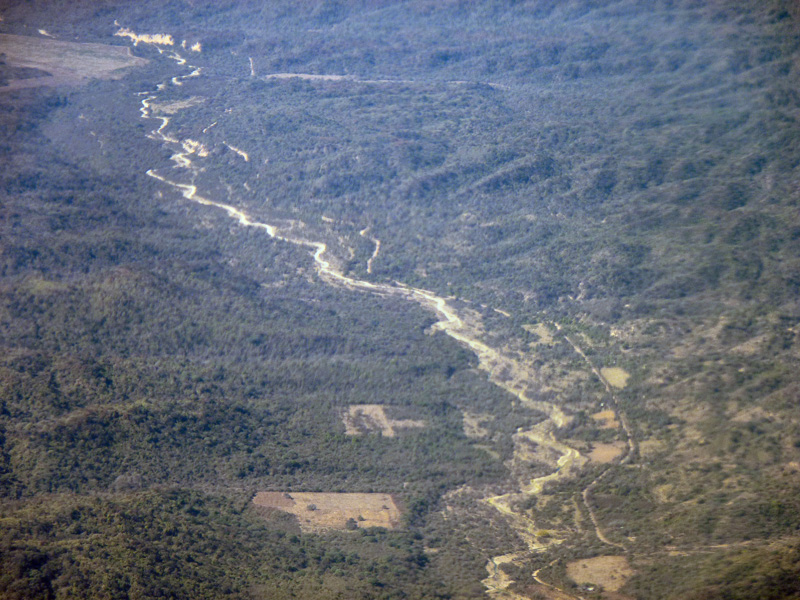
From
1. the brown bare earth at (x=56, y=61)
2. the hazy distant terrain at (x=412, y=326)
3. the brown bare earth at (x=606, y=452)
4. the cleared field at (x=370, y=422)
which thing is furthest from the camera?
the brown bare earth at (x=56, y=61)

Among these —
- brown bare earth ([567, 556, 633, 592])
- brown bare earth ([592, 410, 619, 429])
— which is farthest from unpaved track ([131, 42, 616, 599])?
brown bare earth ([592, 410, 619, 429])

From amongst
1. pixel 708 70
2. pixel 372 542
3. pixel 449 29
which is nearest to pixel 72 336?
pixel 372 542

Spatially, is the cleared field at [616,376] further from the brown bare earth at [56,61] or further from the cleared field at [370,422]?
the brown bare earth at [56,61]

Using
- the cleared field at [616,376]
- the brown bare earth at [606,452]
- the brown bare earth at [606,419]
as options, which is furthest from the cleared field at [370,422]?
the cleared field at [616,376]

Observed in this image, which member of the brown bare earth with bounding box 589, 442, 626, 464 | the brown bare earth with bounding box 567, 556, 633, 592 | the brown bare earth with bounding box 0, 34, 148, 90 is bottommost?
the brown bare earth with bounding box 589, 442, 626, 464

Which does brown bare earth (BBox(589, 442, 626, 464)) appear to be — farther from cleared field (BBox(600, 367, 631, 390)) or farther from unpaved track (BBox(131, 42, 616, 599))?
cleared field (BBox(600, 367, 631, 390))

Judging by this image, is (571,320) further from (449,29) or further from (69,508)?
(449,29)
